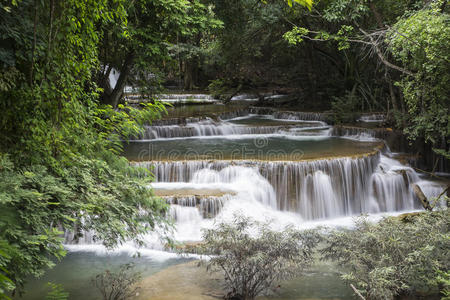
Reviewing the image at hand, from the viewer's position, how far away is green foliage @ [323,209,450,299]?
522 centimetres

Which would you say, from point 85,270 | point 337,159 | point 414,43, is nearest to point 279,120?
point 337,159

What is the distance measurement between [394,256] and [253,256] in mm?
2033

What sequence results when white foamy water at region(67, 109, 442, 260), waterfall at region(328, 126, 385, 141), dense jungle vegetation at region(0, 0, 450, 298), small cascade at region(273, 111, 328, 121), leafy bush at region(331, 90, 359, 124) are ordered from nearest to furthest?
dense jungle vegetation at region(0, 0, 450, 298) < white foamy water at region(67, 109, 442, 260) < waterfall at region(328, 126, 385, 141) < leafy bush at region(331, 90, 359, 124) < small cascade at region(273, 111, 328, 121)

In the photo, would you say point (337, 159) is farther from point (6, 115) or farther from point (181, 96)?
point (181, 96)

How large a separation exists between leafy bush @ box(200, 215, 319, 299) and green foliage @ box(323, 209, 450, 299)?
658mm

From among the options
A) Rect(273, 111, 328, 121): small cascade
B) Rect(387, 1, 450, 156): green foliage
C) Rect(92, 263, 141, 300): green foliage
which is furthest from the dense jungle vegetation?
Rect(273, 111, 328, 121): small cascade

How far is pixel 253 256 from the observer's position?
18.1 feet

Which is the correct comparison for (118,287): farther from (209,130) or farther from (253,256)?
(209,130)

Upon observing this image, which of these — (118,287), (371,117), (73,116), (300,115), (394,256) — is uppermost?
(300,115)

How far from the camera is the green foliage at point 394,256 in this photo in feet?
17.1

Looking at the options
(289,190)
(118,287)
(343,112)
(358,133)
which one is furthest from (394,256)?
(343,112)

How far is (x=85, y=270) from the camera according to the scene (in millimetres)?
7367

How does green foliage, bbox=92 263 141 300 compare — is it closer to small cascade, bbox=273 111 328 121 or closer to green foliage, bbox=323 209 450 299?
green foliage, bbox=323 209 450 299

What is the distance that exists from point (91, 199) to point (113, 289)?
198 centimetres
